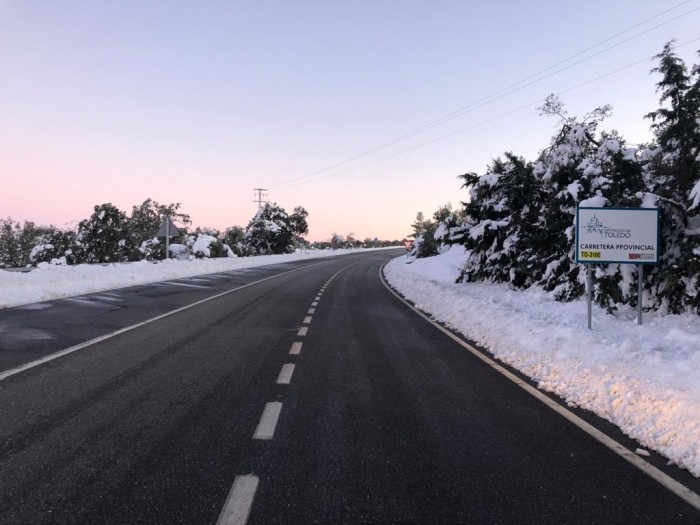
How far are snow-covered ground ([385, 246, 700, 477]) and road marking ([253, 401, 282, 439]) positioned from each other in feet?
11.0

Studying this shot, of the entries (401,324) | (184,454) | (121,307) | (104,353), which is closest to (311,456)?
(184,454)

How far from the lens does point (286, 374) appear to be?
21.1 ft

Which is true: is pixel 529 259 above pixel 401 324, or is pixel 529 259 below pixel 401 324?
above

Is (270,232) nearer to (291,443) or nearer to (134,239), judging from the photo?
(134,239)

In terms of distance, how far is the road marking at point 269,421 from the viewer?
170 inches

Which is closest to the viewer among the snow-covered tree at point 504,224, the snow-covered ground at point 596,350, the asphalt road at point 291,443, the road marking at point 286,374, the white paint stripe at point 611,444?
the asphalt road at point 291,443

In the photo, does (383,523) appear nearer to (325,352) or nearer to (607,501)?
(607,501)

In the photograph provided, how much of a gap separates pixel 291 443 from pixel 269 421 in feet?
1.89

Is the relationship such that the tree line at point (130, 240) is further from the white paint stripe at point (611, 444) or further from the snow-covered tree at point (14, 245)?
the white paint stripe at point (611, 444)

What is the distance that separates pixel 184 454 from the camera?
386 centimetres

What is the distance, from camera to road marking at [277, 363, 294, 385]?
6.08m

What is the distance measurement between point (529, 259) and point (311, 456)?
44.7 ft

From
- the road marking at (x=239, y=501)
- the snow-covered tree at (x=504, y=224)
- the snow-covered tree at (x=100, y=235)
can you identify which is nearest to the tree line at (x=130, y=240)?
the snow-covered tree at (x=100, y=235)

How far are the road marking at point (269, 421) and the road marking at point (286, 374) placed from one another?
828 millimetres
